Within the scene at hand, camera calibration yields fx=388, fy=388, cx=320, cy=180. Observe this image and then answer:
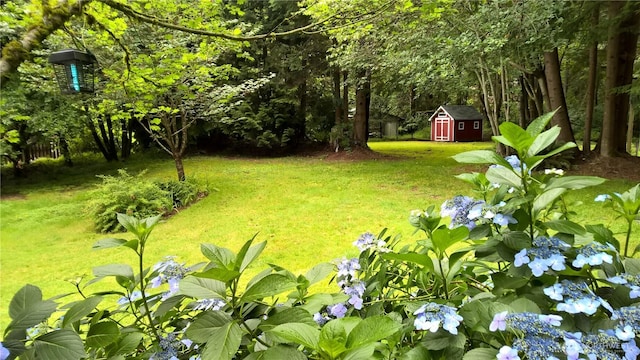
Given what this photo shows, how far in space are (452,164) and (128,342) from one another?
31.8ft

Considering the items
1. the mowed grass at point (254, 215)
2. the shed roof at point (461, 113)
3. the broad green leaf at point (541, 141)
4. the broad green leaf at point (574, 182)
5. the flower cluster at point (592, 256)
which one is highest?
the shed roof at point (461, 113)

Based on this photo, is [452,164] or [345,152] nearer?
[452,164]

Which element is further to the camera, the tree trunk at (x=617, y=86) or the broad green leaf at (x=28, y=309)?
the tree trunk at (x=617, y=86)

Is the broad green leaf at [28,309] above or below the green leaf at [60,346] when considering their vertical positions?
above

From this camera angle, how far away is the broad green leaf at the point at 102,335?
1.97 feet

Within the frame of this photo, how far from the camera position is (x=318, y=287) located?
320 cm

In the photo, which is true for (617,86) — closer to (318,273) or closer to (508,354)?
(318,273)

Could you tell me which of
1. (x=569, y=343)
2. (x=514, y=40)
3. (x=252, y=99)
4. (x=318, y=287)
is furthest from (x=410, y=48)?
(x=569, y=343)

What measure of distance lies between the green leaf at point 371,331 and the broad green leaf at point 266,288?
0.12m

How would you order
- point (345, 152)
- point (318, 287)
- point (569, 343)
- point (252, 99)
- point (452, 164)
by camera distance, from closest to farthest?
point (569, 343), point (318, 287), point (452, 164), point (345, 152), point (252, 99)

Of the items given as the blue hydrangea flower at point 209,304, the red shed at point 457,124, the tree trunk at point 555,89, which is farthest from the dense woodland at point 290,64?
the red shed at point 457,124

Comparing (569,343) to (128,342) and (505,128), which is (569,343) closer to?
(505,128)

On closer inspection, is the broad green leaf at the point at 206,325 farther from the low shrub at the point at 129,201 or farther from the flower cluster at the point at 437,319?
the low shrub at the point at 129,201

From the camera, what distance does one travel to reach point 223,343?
0.51 metres
